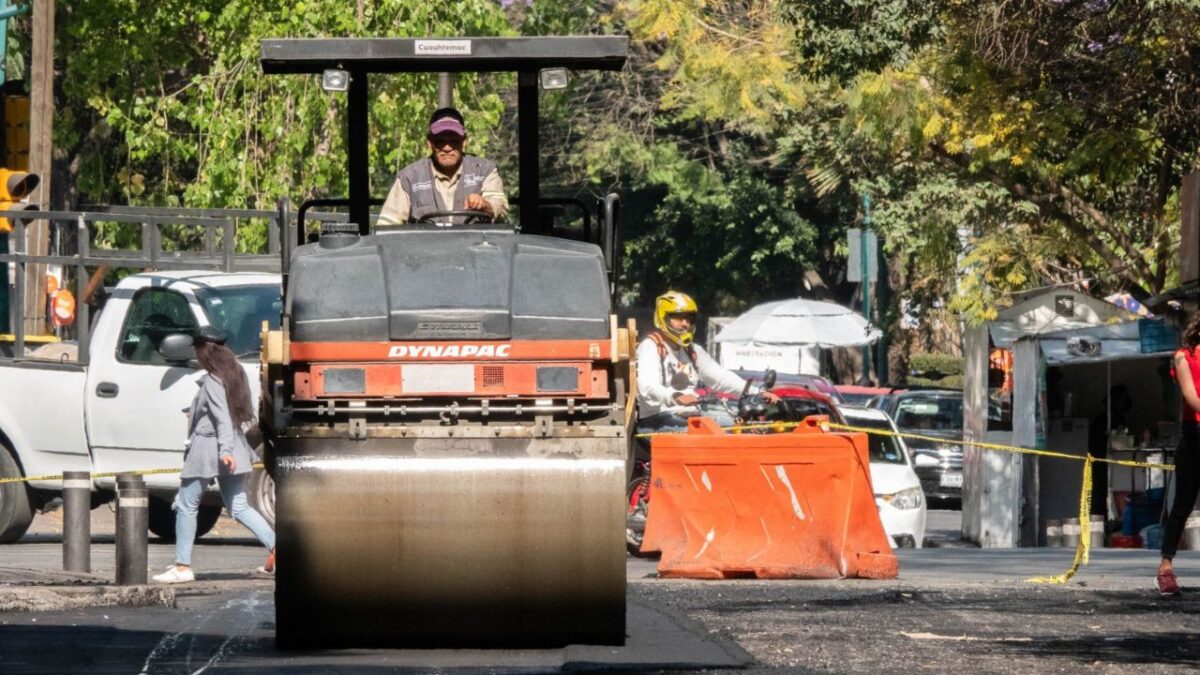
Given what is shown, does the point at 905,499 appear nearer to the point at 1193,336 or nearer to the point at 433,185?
the point at 1193,336

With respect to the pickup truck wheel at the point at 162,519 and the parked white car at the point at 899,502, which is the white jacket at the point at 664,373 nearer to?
the pickup truck wheel at the point at 162,519

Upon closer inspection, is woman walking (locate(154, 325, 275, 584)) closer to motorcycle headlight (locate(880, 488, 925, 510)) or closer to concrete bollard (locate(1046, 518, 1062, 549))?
motorcycle headlight (locate(880, 488, 925, 510))

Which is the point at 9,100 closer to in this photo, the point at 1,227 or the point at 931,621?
the point at 1,227

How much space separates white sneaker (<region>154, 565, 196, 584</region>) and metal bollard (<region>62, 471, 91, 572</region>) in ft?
1.61

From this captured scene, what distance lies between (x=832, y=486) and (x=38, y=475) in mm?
6624

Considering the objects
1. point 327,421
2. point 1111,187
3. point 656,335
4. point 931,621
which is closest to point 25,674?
point 327,421

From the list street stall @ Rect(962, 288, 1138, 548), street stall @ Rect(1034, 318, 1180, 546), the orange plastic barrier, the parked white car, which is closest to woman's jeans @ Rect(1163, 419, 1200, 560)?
the orange plastic barrier

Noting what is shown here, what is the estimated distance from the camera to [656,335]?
56.0 feet

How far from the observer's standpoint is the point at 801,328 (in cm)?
4725

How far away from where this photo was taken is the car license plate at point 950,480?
33500 mm

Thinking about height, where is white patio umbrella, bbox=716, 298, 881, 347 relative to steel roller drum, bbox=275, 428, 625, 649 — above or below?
above

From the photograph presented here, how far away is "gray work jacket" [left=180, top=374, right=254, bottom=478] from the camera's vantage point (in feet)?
50.6

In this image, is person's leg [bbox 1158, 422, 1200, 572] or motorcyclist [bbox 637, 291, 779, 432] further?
motorcyclist [bbox 637, 291, 779, 432]

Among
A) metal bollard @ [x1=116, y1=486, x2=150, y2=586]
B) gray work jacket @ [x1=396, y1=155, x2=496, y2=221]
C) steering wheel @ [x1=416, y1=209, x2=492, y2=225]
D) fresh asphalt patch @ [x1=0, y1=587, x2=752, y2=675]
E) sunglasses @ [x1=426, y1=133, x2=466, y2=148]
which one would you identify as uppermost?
sunglasses @ [x1=426, y1=133, x2=466, y2=148]
